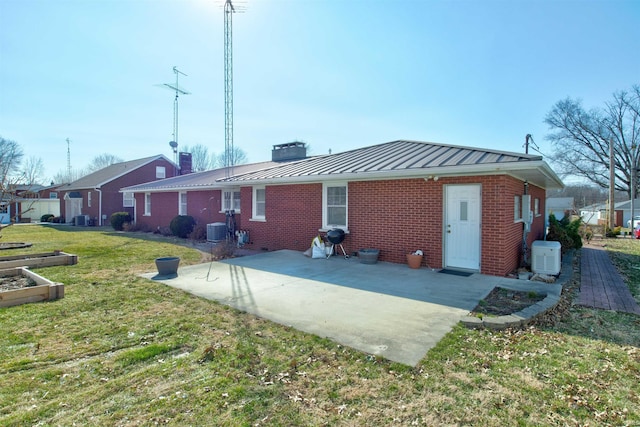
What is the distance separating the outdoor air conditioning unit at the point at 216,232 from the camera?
14344 mm

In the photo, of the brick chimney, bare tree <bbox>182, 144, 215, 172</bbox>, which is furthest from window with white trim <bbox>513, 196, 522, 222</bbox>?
bare tree <bbox>182, 144, 215, 172</bbox>

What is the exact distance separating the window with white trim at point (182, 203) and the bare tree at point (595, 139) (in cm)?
4103

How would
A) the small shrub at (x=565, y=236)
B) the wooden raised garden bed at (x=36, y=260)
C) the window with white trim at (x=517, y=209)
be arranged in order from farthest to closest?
1. the small shrub at (x=565, y=236)
2. the window with white trim at (x=517, y=209)
3. the wooden raised garden bed at (x=36, y=260)

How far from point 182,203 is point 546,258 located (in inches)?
643

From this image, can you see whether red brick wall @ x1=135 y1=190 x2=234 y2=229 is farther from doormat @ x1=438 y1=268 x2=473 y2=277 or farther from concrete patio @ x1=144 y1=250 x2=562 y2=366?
doormat @ x1=438 y1=268 x2=473 y2=277

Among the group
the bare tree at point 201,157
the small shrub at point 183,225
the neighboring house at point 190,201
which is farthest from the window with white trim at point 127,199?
the bare tree at point 201,157

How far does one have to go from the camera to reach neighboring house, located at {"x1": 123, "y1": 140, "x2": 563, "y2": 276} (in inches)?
301

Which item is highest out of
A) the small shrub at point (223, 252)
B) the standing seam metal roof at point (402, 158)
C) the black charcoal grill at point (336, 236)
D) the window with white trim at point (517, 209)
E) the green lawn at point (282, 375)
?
the standing seam metal roof at point (402, 158)

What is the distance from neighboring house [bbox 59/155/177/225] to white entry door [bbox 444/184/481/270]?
2587 cm

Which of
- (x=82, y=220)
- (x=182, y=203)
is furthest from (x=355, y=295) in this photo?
(x=82, y=220)

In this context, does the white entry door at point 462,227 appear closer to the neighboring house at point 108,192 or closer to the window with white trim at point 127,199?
the neighboring house at point 108,192

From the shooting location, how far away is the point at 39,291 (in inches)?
224

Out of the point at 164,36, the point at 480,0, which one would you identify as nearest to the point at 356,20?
the point at 480,0

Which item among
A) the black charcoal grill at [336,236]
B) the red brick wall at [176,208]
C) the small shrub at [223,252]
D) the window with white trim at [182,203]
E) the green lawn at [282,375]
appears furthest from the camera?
the window with white trim at [182,203]
